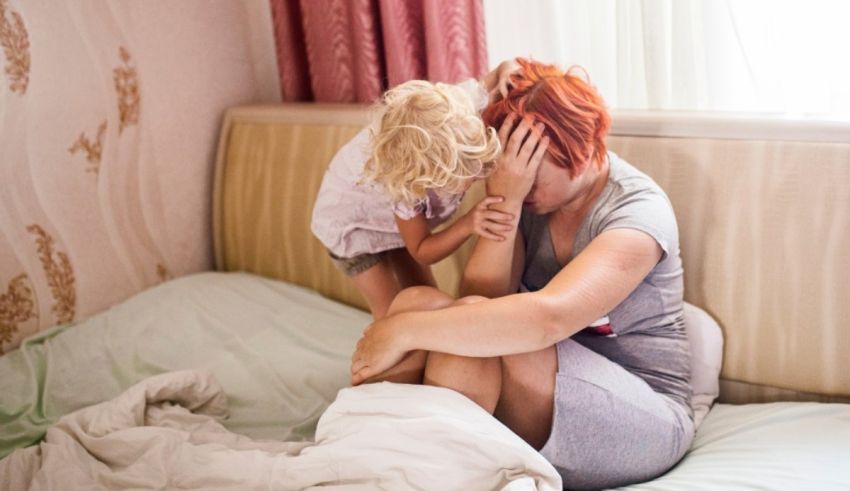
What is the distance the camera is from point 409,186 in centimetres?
126

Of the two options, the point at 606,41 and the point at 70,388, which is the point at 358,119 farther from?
the point at 70,388

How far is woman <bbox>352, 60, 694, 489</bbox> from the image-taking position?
1.20 m

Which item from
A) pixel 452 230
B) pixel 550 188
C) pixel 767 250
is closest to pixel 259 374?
pixel 452 230

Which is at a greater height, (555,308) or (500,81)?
(500,81)

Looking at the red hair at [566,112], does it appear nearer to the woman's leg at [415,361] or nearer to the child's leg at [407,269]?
the woman's leg at [415,361]

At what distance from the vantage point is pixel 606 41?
1.71 meters

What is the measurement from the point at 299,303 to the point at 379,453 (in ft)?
3.21

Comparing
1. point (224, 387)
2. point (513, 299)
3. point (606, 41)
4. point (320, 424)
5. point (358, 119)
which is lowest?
point (224, 387)

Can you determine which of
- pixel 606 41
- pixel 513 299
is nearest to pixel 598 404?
pixel 513 299

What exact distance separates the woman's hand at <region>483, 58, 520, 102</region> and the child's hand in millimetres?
189

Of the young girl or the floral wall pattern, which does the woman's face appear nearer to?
the young girl

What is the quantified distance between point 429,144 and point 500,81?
0.25m

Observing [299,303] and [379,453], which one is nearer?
[379,453]

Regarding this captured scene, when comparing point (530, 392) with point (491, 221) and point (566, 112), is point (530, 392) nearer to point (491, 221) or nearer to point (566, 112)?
point (491, 221)
